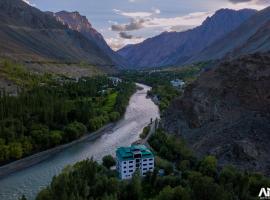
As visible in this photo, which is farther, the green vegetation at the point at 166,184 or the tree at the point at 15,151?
the tree at the point at 15,151

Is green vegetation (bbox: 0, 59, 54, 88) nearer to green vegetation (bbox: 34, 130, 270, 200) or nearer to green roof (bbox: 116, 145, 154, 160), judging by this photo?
green roof (bbox: 116, 145, 154, 160)

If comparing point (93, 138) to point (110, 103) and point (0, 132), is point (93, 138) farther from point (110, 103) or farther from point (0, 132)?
point (110, 103)

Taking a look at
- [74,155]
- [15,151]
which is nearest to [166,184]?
[74,155]

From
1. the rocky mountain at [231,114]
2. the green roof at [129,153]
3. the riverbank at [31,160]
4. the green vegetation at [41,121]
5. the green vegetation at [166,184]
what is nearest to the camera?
the green vegetation at [166,184]

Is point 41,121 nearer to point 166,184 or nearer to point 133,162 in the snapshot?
point 133,162

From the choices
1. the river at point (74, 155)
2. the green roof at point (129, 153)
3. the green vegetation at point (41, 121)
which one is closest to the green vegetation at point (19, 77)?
the green vegetation at point (41, 121)

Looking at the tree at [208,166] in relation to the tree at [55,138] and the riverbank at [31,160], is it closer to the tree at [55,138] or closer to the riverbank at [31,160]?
the riverbank at [31,160]

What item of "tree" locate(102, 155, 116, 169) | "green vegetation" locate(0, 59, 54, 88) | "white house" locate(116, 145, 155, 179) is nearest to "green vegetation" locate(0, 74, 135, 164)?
"tree" locate(102, 155, 116, 169)
